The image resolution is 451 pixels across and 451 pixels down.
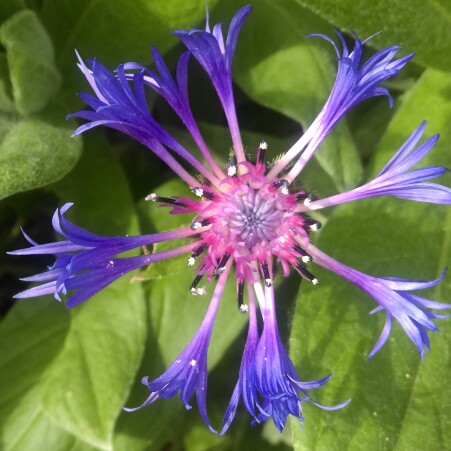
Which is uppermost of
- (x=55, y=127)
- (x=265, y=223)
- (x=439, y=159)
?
(x=55, y=127)

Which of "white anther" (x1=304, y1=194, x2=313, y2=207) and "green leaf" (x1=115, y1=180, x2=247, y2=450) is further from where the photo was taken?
"green leaf" (x1=115, y1=180, x2=247, y2=450)

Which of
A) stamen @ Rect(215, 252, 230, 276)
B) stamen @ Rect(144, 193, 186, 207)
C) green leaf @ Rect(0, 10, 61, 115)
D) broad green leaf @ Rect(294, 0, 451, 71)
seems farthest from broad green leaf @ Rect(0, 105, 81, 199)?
broad green leaf @ Rect(294, 0, 451, 71)

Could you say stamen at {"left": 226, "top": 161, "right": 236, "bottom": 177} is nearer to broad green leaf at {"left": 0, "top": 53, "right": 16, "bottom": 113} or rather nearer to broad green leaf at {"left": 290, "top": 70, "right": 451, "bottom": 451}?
broad green leaf at {"left": 290, "top": 70, "right": 451, "bottom": 451}

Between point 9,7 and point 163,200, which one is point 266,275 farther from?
point 9,7

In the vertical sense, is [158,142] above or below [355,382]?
above

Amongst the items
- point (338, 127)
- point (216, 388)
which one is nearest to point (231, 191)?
point (338, 127)

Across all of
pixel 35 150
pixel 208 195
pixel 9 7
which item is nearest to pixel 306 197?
pixel 208 195

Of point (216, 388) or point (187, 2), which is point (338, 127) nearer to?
point (187, 2)
